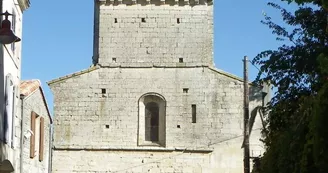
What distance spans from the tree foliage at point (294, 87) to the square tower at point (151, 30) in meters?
17.8

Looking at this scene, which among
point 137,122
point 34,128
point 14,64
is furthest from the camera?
point 137,122

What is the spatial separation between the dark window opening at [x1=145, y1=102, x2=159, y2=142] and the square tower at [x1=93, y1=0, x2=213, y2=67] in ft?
7.48

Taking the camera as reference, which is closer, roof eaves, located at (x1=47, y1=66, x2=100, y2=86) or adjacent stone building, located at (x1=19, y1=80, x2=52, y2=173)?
adjacent stone building, located at (x1=19, y1=80, x2=52, y2=173)

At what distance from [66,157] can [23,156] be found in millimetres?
12432

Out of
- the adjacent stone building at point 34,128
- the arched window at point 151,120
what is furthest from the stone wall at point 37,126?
the arched window at point 151,120

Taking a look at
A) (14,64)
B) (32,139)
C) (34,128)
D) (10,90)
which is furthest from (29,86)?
(10,90)

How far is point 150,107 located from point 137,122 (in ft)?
3.20

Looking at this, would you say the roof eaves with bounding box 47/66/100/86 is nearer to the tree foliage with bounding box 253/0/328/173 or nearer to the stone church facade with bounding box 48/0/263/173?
the stone church facade with bounding box 48/0/263/173

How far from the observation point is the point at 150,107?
3406 centimetres

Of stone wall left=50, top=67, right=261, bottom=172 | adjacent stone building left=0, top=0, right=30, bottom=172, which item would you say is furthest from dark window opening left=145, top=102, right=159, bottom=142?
adjacent stone building left=0, top=0, right=30, bottom=172

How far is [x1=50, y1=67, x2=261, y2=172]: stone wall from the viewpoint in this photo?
3325cm

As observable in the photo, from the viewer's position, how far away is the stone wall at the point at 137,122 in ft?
109

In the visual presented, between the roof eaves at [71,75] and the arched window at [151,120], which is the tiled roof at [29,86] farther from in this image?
the arched window at [151,120]

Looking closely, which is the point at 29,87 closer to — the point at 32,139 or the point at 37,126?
the point at 32,139
